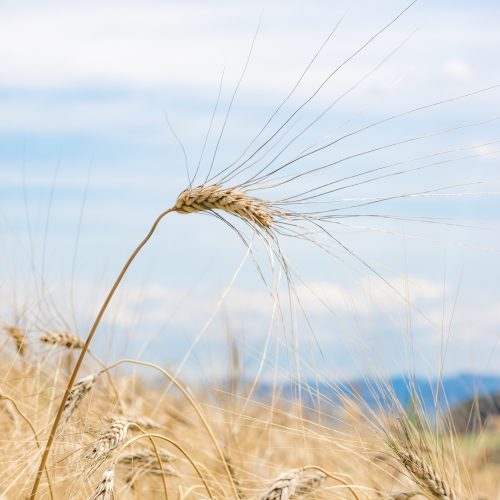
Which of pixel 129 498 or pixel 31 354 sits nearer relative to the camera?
pixel 31 354

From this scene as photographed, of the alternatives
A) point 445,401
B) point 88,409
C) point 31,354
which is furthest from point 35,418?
point 445,401

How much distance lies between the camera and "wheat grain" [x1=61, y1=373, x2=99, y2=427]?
2.37 meters

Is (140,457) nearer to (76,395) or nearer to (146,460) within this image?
(146,460)

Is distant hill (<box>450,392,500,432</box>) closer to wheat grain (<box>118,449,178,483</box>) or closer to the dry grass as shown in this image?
the dry grass

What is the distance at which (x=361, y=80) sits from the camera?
1.77m

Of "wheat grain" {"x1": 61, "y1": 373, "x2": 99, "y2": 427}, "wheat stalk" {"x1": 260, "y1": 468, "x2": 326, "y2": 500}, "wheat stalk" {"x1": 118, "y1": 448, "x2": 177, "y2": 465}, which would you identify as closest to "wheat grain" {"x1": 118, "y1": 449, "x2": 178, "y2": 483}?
"wheat stalk" {"x1": 118, "y1": 448, "x2": 177, "y2": 465}

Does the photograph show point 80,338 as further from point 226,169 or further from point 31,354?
point 226,169

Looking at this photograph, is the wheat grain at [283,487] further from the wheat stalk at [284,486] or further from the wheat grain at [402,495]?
the wheat grain at [402,495]

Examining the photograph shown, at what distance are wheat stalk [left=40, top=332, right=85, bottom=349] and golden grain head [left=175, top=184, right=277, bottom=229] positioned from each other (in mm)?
1023

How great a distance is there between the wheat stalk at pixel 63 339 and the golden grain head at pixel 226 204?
102 centimetres

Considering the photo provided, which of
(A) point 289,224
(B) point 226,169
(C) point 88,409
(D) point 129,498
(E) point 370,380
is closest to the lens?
(A) point 289,224

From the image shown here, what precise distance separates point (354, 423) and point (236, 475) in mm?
714

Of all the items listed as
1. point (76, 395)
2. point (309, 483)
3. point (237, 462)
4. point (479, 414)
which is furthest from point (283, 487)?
point (479, 414)

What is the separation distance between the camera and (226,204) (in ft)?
6.55
